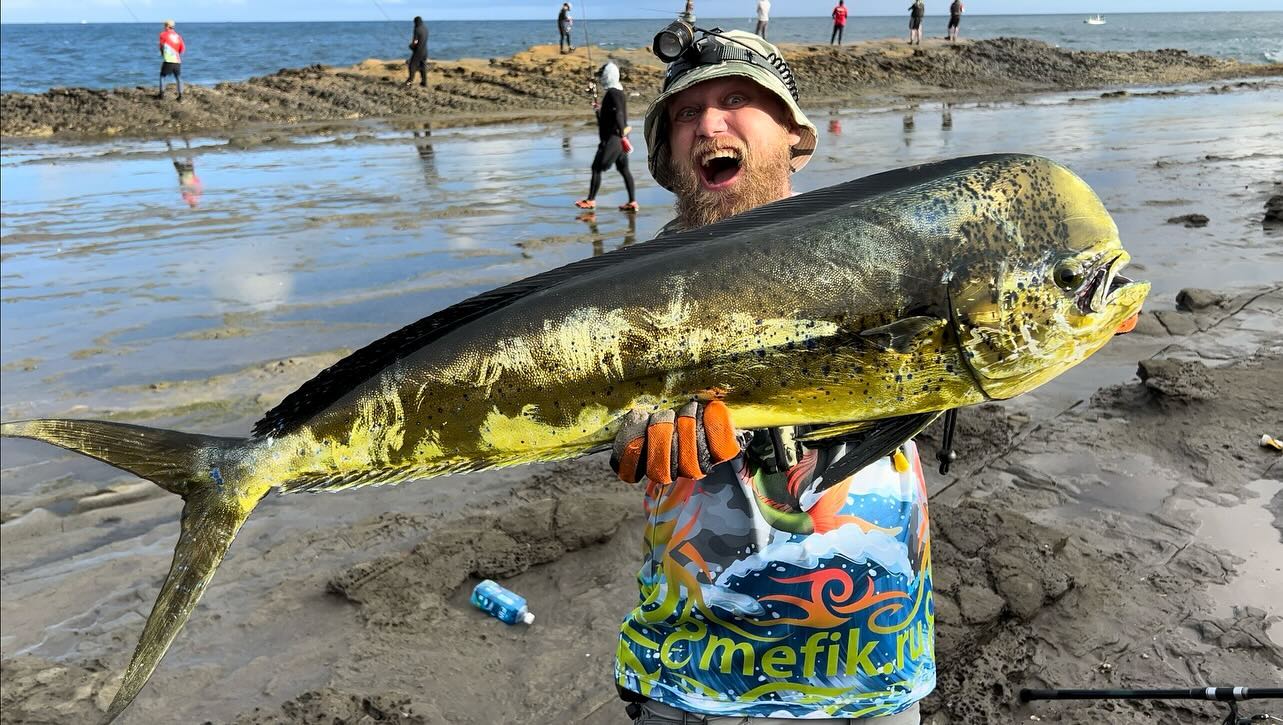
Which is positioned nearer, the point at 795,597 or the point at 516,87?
the point at 795,597

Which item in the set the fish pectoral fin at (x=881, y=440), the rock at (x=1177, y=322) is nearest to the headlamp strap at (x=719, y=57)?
the fish pectoral fin at (x=881, y=440)

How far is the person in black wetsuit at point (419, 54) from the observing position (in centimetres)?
2734

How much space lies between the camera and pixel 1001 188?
169 centimetres

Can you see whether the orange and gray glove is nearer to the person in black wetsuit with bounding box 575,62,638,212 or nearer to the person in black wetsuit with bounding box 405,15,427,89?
the person in black wetsuit with bounding box 575,62,638,212

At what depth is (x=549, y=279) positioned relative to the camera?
1985mm

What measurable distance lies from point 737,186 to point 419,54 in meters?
29.1

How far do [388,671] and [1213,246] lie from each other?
967cm

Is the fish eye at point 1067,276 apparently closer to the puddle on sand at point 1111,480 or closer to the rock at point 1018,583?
the rock at point 1018,583

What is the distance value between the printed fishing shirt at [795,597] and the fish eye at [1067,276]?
1.98 ft

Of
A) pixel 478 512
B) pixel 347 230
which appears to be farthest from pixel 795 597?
pixel 347 230

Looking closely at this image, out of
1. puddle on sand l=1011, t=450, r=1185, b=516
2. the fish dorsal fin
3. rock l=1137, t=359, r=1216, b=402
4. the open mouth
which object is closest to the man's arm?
rock l=1137, t=359, r=1216, b=402

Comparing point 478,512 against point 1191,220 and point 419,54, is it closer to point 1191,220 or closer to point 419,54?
point 1191,220

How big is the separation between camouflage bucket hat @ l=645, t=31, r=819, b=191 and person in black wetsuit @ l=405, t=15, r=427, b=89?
27.1 metres

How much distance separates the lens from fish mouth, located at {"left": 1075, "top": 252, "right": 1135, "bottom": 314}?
5.37 feet
